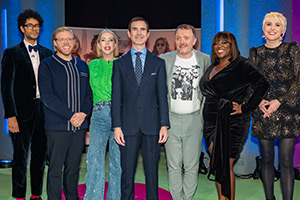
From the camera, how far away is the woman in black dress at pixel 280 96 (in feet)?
10.00

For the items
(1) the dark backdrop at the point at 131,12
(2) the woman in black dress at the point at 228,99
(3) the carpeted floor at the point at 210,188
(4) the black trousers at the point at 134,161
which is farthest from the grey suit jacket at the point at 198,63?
(1) the dark backdrop at the point at 131,12

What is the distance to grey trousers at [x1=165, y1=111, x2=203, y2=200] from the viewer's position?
3.15m

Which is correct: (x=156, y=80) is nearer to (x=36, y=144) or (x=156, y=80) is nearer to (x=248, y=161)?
(x=36, y=144)

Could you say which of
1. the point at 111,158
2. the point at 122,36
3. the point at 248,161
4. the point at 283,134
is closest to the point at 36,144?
the point at 111,158

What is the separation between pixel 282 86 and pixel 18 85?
2743 millimetres

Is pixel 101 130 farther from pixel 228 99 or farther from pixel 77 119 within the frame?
pixel 228 99

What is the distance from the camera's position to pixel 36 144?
3428mm

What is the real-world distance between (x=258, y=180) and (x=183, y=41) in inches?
101

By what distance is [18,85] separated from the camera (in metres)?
3.38

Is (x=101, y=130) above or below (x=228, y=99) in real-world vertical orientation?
below

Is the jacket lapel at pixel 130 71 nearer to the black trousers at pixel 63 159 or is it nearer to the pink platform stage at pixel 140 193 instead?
the black trousers at pixel 63 159

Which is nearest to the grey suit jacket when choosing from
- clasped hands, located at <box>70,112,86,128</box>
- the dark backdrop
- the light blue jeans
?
the light blue jeans

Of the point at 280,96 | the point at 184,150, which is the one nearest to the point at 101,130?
the point at 184,150

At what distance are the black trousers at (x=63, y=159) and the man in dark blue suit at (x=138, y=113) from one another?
479 mm
